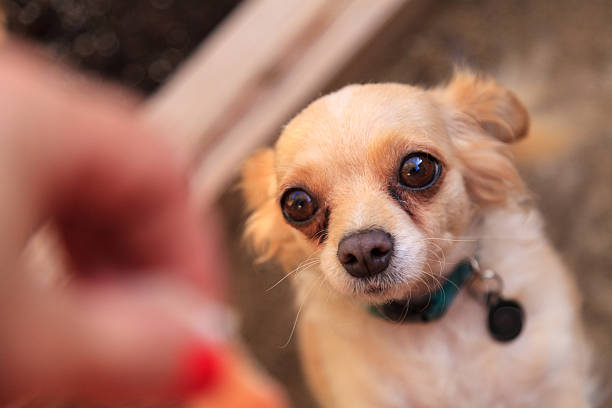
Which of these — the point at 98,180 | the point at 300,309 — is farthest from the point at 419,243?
the point at 98,180

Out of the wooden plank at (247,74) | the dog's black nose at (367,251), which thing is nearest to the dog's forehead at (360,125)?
the dog's black nose at (367,251)

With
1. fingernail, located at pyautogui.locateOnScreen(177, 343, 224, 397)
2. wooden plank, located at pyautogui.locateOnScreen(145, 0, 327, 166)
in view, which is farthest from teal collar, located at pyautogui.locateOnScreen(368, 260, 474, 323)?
wooden plank, located at pyautogui.locateOnScreen(145, 0, 327, 166)

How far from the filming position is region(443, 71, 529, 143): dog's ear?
954mm

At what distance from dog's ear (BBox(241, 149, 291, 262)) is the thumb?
0.49 metres

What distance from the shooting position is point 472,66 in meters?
1.12

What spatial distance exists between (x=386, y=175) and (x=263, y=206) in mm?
272

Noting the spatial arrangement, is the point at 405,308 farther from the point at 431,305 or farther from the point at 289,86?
the point at 289,86

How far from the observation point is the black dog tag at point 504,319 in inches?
39.9

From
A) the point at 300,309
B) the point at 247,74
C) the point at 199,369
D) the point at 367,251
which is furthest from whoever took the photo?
the point at 247,74

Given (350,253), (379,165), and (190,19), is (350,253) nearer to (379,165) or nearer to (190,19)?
(379,165)

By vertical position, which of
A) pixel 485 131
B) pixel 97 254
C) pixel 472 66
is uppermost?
pixel 472 66

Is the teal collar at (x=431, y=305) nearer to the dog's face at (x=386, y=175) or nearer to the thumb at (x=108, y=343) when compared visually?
the dog's face at (x=386, y=175)

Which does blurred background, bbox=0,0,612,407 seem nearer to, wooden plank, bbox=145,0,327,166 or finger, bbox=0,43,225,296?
wooden plank, bbox=145,0,327,166

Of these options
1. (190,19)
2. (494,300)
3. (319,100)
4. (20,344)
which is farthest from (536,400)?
(190,19)
